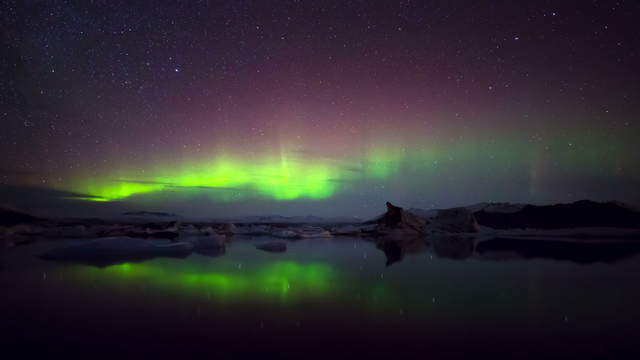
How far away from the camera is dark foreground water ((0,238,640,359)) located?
15.9ft

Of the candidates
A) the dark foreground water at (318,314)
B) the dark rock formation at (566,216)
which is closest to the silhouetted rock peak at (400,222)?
the dark foreground water at (318,314)

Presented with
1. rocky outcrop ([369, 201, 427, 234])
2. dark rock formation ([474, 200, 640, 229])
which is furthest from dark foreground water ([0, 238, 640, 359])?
dark rock formation ([474, 200, 640, 229])

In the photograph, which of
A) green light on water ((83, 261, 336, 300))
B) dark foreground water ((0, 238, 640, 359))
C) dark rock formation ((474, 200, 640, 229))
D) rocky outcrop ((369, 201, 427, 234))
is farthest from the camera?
dark rock formation ((474, 200, 640, 229))

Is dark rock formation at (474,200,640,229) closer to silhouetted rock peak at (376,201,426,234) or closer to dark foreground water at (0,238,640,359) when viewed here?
silhouetted rock peak at (376,201,426,234)

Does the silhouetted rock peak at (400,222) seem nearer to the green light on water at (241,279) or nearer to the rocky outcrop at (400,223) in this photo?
the rocky outcrop at (400,223)

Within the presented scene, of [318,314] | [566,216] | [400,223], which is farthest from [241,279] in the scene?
[566,216]

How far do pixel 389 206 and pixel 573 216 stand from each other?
88.4m

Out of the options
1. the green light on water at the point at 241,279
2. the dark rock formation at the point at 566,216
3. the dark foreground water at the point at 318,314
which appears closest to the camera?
the dark foreground water at the point at 318,314

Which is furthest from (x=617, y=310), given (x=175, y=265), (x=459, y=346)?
(x=175, y=265)

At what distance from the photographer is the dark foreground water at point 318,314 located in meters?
4.84

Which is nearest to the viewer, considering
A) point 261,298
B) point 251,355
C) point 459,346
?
point 251,355

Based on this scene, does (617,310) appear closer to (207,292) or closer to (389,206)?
(207,292)

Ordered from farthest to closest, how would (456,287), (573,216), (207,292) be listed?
1. (573,216)
2. (456,287)
3. (207,292)

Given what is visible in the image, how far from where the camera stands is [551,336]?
5.42m
